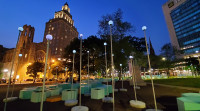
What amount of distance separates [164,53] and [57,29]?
249 feet

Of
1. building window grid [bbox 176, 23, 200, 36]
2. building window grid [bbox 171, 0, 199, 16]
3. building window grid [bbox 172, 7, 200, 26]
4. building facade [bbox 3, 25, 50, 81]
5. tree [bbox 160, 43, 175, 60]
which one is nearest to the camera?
tree [bbox 160, 43, 175, 60]

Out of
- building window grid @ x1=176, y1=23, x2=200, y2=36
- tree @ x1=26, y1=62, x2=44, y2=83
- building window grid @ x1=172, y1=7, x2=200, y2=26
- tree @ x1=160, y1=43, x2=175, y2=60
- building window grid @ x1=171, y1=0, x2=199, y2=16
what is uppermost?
building window grid @ x1=171, y1=0, x2=199, y2=16

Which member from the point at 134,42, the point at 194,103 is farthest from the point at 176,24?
the point at 194,103

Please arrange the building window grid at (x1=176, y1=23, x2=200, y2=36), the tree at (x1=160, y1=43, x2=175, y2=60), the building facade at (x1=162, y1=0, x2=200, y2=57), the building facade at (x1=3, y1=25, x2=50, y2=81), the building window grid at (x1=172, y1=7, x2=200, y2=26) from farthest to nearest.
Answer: the building window grid at (x1=172, y1=7, x2=200, y2=26)
the building facade at (x1=162, y1=0, x2=200, y2=57)
the building window grid at (x1=176, y1=23, x2=200, y2=36)
the building facade at (x1=3, y1=25, x2=50, y2=81)
the tree at (x1=160, y1=43, x2=175, y2=60)

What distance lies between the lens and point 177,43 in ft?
249

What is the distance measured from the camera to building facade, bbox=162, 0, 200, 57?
64125mm

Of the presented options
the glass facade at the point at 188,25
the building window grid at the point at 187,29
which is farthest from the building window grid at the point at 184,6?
the building window grid at the point at 187,29

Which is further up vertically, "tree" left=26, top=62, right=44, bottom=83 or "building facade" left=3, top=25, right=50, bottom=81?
"building facade" left=3, top=25, right=50, bottom=81

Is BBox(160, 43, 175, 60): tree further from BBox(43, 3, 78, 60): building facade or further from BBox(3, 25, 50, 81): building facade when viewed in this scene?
BBox(43, 3, 78, 60): building facade

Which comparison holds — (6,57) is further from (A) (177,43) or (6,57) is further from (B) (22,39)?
(A) (177,43)

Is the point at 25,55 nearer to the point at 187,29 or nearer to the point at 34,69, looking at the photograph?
the point at 34,69

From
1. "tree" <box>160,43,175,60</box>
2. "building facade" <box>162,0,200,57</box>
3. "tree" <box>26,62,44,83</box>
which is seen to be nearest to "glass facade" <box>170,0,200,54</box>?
"building facade" <box>162,0,200,57</box>

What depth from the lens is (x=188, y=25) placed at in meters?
68.2

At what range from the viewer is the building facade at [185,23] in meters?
64.1
